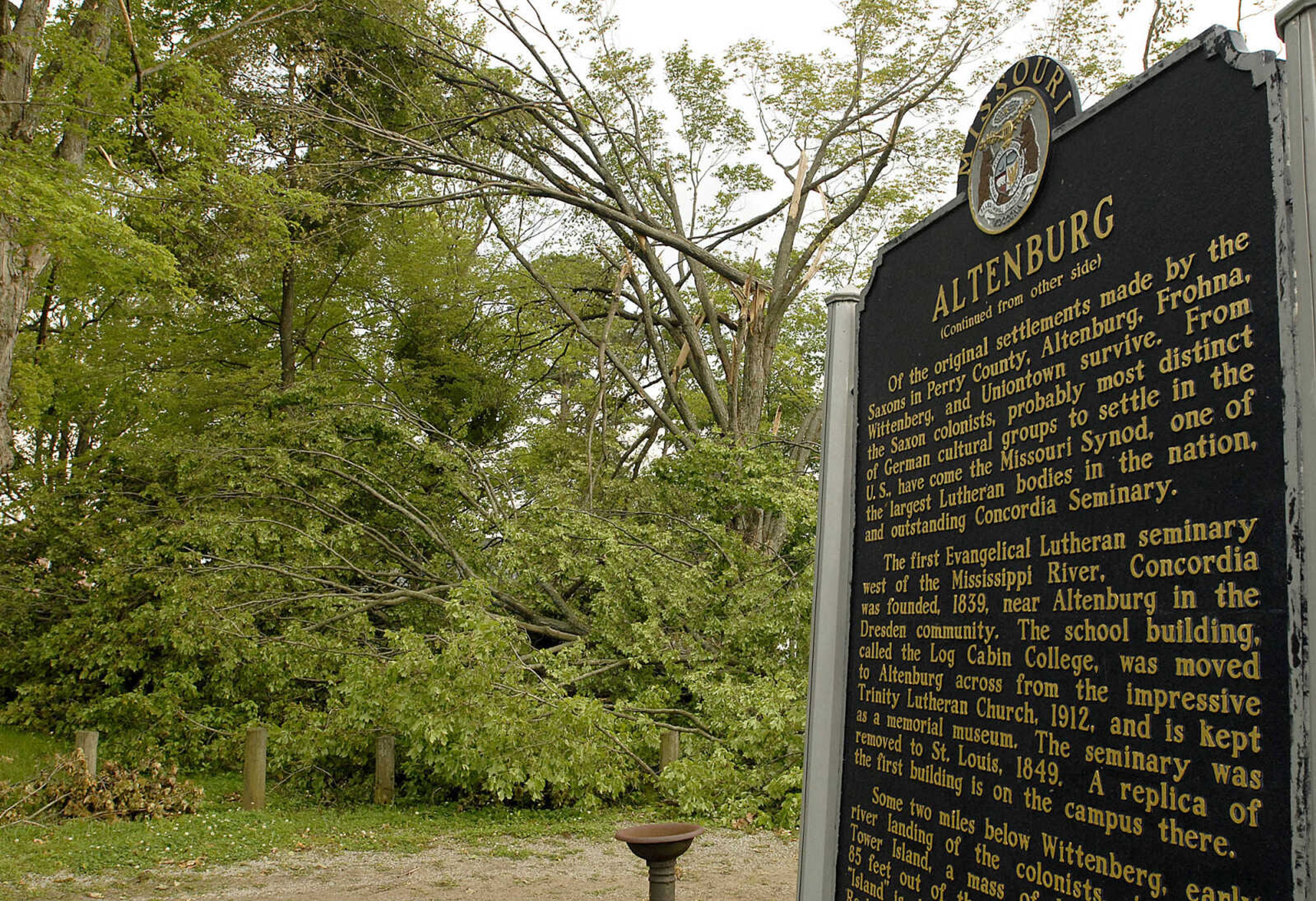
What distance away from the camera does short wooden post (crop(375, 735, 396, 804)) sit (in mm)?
11109

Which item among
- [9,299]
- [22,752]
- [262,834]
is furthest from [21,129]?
[22,752]

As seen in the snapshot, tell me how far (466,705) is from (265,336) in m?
12.4

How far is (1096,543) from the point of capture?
7.55 ft

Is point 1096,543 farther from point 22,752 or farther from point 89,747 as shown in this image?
point 22,752

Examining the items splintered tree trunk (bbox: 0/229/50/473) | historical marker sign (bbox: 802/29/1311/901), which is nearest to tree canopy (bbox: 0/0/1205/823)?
splintered tree trunk (bbox: 0/229/50/473)

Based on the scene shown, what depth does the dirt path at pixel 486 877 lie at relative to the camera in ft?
23.8

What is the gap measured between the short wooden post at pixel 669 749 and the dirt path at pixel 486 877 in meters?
1.24

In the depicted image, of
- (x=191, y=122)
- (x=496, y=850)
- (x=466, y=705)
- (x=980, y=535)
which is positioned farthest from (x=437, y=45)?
(x=980, y=535)

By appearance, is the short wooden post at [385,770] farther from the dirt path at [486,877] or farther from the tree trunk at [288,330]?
the tree trunk at [288,330]

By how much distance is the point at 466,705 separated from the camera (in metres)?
9.68

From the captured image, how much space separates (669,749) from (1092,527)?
8.55 meters

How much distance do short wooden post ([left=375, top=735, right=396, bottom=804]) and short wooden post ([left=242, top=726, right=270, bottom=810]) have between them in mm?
1196

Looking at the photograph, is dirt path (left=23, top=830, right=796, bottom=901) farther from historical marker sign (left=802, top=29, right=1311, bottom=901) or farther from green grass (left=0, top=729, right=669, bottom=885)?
historical marker sign (left=802, top=29, right=1311, bottom=901)

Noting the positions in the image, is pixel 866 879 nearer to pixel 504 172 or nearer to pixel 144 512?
pixel 144 512
